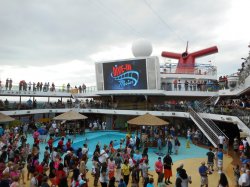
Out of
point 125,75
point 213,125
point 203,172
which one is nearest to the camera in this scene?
point 203,172

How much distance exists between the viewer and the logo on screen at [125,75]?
28062mm

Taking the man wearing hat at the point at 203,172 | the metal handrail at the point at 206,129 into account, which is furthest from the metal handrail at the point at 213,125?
the man wearing hat at the point at 203,172

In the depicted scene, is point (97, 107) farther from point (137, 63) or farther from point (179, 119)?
point (179, 119)

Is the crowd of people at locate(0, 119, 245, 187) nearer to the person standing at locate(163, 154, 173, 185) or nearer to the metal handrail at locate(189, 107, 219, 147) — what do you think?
the person standing at locate(163, 154, 173, 185)

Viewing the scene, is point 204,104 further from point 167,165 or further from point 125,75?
point 167,165

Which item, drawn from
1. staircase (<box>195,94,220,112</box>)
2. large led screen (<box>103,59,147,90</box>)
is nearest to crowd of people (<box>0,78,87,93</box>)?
large led screen (<box>103,59,147,90</box>)

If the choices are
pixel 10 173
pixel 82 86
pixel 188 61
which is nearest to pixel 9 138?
pixel 10 173

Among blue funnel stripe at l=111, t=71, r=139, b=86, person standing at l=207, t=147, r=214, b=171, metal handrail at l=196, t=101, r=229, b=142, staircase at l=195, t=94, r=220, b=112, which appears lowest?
person standing at l=207, t=147, r=214, b=171

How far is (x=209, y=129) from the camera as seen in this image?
19.1m

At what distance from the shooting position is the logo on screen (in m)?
28.1

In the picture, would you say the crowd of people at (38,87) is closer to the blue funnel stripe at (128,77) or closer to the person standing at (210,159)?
the blue funnel stripe at (128,77)

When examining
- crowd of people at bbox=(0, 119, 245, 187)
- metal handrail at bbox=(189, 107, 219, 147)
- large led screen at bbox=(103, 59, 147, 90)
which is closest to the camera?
crowd of people at bbox=(0, 119, 245, 187)

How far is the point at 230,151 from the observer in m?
18.0

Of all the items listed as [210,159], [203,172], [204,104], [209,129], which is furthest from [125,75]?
[203,172]
